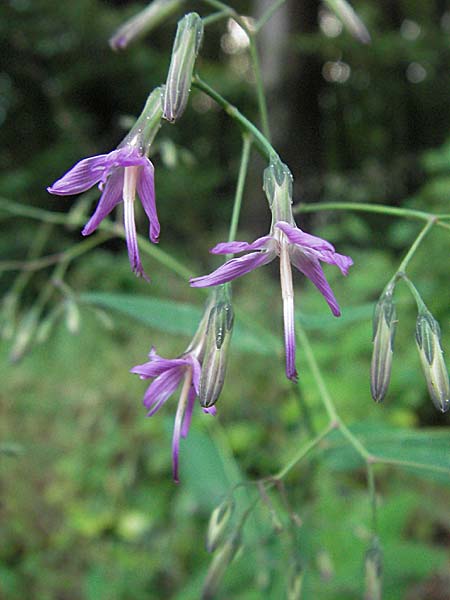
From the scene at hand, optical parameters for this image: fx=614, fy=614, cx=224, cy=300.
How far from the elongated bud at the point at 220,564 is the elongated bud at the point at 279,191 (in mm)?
692

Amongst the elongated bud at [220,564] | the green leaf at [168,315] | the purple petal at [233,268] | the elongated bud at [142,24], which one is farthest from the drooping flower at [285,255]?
the green leaf at [168,315]

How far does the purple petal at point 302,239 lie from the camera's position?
2.51 ft

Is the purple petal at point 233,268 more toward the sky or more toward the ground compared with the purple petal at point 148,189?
more toward the ground

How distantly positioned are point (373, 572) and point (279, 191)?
0.84m

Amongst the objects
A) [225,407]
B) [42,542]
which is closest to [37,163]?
[225,407]

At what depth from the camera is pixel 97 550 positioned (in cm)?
274

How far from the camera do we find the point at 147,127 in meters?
0.97

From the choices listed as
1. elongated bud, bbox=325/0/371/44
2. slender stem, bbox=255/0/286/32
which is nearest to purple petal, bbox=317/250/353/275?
elongated bud, bbox=325/0/371/44

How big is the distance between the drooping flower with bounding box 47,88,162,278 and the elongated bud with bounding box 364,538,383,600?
0.84 metres

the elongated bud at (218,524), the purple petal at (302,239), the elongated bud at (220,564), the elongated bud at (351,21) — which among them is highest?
the elongated bud at (351,21)

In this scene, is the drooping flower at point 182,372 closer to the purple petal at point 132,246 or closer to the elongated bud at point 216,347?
the elongated bud at point 216,347

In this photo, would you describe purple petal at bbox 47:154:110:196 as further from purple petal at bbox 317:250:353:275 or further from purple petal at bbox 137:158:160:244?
purple petal at bbox 317:250:353:275

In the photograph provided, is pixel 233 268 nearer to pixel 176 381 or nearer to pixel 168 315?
pixel 176 381

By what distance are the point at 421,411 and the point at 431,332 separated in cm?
271
